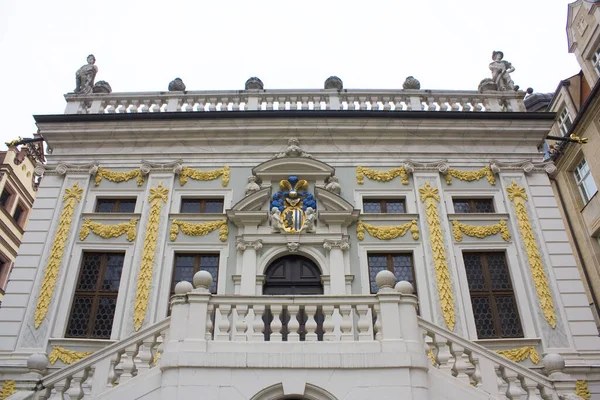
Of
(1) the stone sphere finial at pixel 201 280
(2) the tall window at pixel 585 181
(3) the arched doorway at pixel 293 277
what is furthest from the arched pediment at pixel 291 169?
(2) the tall window at pixel 585 181

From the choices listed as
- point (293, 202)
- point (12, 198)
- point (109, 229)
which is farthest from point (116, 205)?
point (12, 198)

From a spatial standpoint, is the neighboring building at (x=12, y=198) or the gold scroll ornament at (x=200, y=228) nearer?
the gold scroll ornament at (x=200, y=228)

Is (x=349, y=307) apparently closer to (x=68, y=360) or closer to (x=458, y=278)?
(x=458, y=278)

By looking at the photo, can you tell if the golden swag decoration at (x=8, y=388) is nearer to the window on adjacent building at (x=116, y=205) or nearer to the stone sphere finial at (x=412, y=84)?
the window on adjacent building at (x=116, y=205)

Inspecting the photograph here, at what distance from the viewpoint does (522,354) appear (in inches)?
464

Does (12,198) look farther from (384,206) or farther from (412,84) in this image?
(412,84)

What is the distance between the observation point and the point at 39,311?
488 inches

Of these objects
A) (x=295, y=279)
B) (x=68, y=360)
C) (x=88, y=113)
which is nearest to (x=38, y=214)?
(x=88, y=113)

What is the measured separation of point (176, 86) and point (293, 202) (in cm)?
602

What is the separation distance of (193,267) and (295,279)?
278 cm

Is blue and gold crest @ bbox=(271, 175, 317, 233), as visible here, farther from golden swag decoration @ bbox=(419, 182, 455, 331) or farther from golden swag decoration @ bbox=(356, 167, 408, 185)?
golden swag decoration @ bbox=(419, 182, 455, 331)

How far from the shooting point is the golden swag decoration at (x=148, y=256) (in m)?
12.4

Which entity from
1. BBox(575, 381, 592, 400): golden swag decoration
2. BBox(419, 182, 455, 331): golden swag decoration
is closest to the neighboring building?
BBox(419, 182, 455, 331): golden swag decoration

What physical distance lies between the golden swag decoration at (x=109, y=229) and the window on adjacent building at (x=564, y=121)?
61.2ft
